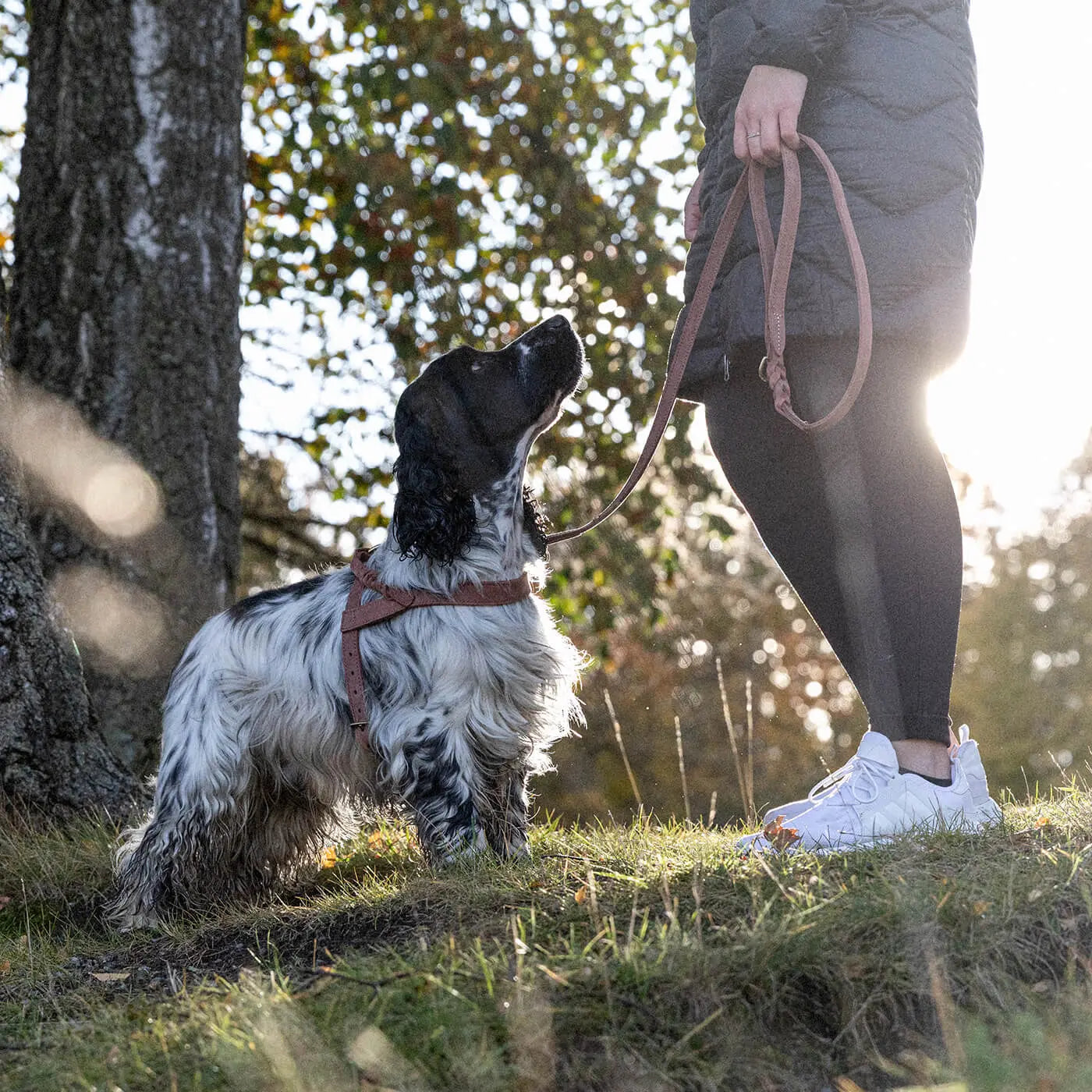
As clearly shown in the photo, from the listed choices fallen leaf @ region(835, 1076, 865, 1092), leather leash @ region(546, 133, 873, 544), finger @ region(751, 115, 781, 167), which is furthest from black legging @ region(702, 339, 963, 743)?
fallen leaf @ region(835, 1076, 865, 1092)

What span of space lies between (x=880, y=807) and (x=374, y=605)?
5.00 ft

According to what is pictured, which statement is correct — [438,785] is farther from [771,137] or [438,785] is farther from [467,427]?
[771,137]

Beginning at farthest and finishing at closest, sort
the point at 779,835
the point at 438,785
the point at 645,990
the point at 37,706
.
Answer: the point at 37,706 → the point at 438,785 → the point at 779,835 → the point at 645,990

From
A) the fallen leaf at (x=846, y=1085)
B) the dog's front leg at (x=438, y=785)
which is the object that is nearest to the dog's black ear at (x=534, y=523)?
the dog's front leg at (x=438, y=785)

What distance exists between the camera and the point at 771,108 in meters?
3.09

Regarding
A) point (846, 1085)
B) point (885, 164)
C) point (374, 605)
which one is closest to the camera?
point (846, 1085)

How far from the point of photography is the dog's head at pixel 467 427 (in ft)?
12.0

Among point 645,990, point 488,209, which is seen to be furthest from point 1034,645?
point 645,990

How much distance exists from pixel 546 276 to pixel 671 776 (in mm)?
13937

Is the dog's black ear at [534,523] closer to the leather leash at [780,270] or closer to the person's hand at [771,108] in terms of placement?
the leather leash at [780,270]

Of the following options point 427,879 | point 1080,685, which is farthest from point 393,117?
point 1080,685

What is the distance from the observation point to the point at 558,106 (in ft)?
27.3

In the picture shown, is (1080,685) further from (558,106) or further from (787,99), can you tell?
(787,99)

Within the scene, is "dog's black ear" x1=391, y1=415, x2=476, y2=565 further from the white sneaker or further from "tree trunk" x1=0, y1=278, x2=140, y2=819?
"tree trunk" x1=0, y1=278, x2=140, y2=819
